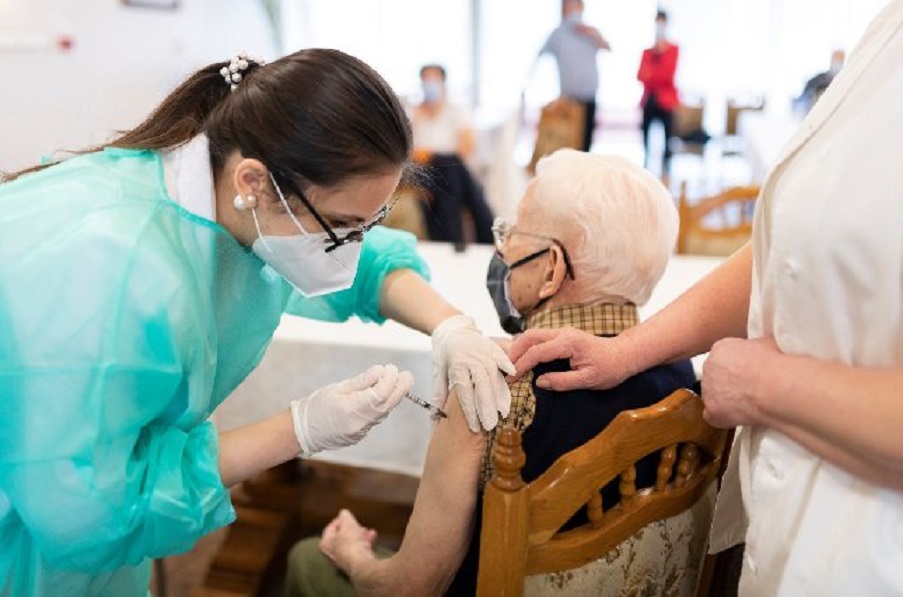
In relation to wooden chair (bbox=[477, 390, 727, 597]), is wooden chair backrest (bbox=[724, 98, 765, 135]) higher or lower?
lower

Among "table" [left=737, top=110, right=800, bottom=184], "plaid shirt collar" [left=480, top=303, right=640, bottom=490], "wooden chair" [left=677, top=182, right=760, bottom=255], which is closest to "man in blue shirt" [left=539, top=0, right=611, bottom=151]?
"table" [left=737, top=110, right=800, bottom=184]

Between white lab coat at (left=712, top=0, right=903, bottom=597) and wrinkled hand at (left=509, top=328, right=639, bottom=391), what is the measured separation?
0.73ft

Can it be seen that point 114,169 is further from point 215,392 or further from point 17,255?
point 215,392

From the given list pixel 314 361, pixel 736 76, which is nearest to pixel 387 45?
pixel 736 76

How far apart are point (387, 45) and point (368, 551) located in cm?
650

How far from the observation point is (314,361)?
1.65m

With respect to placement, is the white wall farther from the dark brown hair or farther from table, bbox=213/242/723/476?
the dark brown hair

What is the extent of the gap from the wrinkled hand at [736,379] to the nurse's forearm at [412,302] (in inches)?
18.9

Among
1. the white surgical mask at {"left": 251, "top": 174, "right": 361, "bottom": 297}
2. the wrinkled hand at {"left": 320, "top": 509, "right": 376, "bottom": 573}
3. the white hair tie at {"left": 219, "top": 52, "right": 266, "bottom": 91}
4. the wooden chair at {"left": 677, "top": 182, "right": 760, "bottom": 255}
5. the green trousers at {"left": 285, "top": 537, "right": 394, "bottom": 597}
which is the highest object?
the white hair tie at {"left": 219, "top": 52, "right": 266, "bottom": 91}

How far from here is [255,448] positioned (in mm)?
939

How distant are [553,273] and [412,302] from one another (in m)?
0.26

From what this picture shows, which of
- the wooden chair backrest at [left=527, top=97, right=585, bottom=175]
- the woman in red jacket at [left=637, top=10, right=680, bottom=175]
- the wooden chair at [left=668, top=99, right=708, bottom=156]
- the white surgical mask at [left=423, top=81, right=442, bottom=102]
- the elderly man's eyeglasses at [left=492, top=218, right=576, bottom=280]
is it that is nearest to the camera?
the elderly man's eyeglasses at [left=492, top=218, right=576, bottom=280]

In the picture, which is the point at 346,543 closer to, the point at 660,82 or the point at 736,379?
the point at 736,379

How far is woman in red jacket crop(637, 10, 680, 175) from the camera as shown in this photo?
5.54 metres
